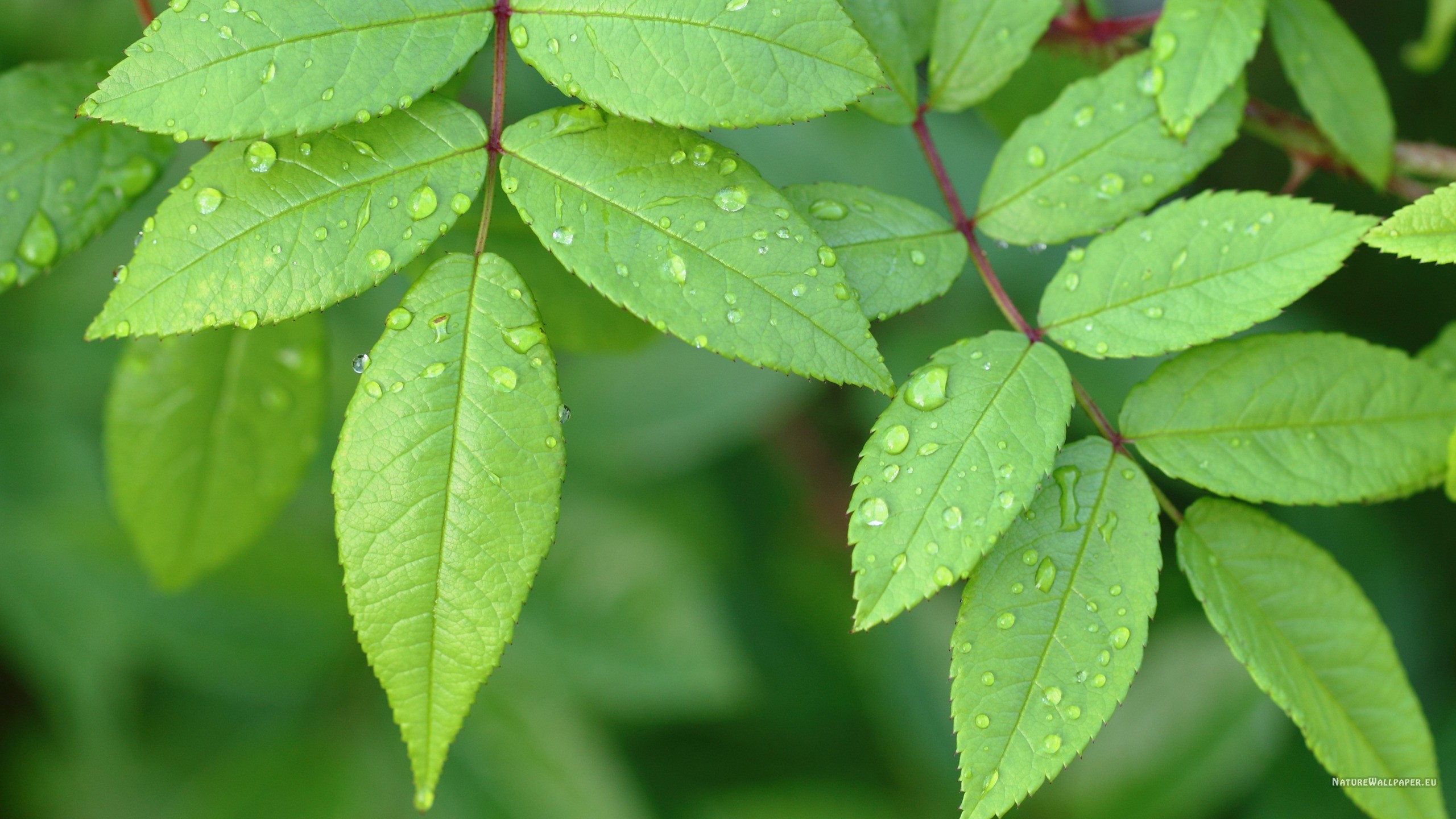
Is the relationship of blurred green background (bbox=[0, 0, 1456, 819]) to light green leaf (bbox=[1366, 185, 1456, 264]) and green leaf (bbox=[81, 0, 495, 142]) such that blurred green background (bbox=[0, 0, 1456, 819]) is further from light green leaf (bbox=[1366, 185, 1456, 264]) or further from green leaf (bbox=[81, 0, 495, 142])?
light green leaf (bbox=[1366, 185, 1456, 264])

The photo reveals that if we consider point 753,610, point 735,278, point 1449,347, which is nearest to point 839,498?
point 753,610

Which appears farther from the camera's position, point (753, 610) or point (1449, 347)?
point (753, 610)

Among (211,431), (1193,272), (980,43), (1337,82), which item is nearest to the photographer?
(1193,272)

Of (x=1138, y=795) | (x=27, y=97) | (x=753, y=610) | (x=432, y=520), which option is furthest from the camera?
(x=753, y=610)

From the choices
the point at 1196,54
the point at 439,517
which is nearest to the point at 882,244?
the point at 1196,54

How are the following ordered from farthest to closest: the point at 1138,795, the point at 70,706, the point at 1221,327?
the point at 70,706, the point at 1138,795, the point at 1221,327

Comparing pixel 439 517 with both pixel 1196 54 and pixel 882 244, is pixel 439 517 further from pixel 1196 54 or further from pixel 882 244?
pixel 1196 54

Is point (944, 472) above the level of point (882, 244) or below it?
below

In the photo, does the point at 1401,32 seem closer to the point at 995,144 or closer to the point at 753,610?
the point at 995,144
